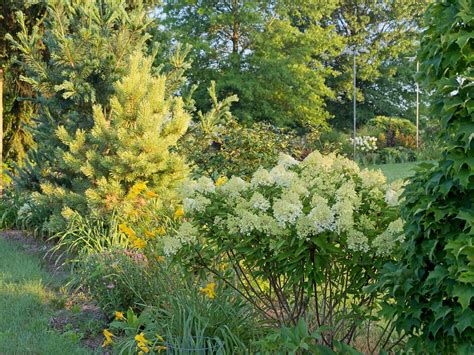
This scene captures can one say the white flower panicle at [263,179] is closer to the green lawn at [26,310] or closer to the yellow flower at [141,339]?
the yellow flower at [141,339]

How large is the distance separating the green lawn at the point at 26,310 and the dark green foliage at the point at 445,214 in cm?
236

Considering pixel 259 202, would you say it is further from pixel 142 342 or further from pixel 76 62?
pixel 76 62

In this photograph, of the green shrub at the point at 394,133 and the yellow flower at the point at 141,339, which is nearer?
the yellow flower at the point at 141,339

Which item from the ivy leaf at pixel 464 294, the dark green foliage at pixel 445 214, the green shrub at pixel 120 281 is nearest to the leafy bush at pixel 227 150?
the green shrub at pixel 120 281

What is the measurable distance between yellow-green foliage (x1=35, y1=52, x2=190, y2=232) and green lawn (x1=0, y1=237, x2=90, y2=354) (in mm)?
761

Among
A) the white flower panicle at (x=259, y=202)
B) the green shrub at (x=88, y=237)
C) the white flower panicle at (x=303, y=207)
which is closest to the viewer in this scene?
the white flower panicle at (x=303, y=207)

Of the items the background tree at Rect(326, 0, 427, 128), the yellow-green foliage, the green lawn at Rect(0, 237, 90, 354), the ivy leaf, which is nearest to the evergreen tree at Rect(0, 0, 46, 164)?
the yellow-green foliage

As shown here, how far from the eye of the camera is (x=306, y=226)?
2799 mm

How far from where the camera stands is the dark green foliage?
6.64 feet

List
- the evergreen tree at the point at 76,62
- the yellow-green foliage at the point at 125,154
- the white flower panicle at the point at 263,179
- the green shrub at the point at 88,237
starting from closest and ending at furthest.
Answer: the white flower panicle at the point at 263,179
the green shrub at the point at 88,237
the yellow-green foliage at the point at 125,154
the evergreen tree at the point at 76,62

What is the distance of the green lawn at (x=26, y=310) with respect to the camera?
3885 millimetres

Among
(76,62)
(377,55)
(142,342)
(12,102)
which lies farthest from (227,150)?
(377,55)

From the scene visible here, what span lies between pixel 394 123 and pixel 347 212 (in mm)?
22088

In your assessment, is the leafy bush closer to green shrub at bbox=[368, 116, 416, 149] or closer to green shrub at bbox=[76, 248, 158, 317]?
green shrub at bbox=[76, 248, 158, 317]
